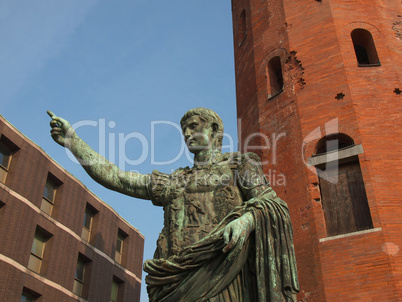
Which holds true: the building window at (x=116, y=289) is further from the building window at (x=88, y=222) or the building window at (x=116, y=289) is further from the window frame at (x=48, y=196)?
the window frame at (x=48, y=196)

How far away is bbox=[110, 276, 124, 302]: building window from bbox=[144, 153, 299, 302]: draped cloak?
2489 cm

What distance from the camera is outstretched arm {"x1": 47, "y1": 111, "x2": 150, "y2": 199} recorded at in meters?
4.55

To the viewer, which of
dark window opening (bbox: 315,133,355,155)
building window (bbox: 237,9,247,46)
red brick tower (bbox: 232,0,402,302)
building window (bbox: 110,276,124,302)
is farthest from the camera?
building window (bbox: 110,276,124,302)

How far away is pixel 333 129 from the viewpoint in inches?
560

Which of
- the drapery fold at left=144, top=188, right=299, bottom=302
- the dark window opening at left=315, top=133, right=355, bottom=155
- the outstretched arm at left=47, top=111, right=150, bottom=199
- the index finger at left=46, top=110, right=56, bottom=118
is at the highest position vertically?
the dark window opening at left=315, top=133, right=355, bottom=155

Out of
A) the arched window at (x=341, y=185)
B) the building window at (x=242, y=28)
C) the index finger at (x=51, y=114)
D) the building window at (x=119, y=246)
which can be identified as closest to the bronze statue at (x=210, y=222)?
the index finger at (x=51, y=114)

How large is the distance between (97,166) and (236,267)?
4.80ft

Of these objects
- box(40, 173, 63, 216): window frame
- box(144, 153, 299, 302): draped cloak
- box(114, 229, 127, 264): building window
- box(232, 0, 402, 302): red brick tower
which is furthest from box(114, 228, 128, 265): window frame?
box(144, 153, 299, 302): draped cloak

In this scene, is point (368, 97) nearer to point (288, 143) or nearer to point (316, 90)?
point (316, 90)

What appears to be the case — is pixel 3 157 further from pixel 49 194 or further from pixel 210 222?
pixel 210 222

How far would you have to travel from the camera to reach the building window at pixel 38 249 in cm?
2246

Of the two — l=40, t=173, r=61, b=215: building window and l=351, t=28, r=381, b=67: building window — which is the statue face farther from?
l=40, t=173, r=61, b=215: building window

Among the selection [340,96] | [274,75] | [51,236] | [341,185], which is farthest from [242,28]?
[51,236]

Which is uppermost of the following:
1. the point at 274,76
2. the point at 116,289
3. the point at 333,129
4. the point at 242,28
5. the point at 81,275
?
the point at 242,28
